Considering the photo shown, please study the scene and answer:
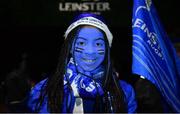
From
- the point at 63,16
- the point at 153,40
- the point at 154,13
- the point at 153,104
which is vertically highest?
the point at 63,16

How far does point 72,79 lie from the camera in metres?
2.64

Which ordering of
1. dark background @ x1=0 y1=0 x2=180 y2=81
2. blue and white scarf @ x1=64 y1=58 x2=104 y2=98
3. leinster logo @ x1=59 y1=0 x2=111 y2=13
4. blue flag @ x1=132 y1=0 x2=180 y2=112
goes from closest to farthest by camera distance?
blue and white scarf @ x1=64 y1=58 x2=104 y2=98 → blue flag @ x1=132 y1=0 x2=180 y2=112 → leinster logo @ x1=59 y1=0 x2=111 y2=13 → dark background @ x1=0 y1=0 x2=180 y2=81

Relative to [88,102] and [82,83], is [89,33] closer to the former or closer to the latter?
[82,83]

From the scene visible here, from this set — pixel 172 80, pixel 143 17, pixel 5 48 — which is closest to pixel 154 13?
pixel 143 17

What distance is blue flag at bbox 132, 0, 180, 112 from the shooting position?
2729 mm

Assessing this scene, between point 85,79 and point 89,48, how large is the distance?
0.18 m

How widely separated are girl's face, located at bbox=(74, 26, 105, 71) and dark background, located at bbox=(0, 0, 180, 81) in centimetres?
144

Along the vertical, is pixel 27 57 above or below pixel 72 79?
above

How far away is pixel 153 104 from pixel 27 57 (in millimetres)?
4703

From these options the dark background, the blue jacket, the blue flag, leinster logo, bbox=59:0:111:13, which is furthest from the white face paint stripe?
leinster logo, bbox=59:0:111:13

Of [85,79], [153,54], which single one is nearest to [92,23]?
[85,79]

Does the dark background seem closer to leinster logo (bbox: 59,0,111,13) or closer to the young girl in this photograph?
leinster logo (bbox: 59,0,111,13)

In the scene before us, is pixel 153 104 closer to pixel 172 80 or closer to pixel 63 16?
pixel 172 80

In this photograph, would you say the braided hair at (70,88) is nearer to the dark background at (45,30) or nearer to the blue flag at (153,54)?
the blue flag at (153,54)
